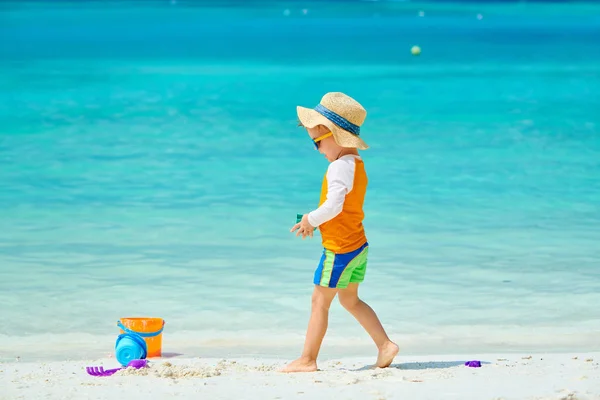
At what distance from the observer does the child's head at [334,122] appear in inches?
180

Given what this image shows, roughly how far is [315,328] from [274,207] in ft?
17.4

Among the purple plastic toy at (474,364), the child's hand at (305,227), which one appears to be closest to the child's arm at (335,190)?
the child's hand at (305,227)

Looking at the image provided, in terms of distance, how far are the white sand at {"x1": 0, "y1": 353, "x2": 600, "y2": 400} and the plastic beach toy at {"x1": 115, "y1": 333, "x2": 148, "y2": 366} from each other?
9 cm

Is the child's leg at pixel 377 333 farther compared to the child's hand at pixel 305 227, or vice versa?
the child's leg at pixel 377 333

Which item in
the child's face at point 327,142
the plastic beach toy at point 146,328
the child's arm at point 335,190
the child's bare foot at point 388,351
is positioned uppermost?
the child's face at point 327,142

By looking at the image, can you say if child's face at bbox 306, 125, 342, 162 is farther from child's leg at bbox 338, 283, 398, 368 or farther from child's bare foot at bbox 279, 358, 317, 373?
child's bare foot at bbox 279, 358, 317, 373

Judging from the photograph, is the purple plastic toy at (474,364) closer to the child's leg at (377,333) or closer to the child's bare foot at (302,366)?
the child's leg at (377,333)

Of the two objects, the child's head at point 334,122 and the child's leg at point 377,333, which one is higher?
the child's head at point 334,122

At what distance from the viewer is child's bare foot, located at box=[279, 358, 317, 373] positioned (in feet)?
15.2

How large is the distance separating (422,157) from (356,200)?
8688 mm

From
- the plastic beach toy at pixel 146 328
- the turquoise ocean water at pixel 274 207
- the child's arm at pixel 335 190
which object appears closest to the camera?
the child's arm at pixel 335 190

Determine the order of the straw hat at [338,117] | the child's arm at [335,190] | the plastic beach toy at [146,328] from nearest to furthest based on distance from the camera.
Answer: the child's arm at [335,190], the straw hat at [338,117], the plastic beach toy at [146,328]

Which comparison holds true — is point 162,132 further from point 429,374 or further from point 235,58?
point 235,58

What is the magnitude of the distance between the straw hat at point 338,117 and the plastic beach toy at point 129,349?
1316 mm
